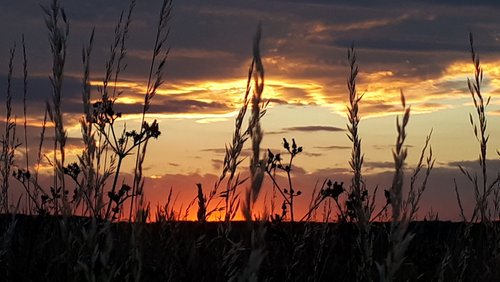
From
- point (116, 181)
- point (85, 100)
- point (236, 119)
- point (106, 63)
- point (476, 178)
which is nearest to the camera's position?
point (85, 100)

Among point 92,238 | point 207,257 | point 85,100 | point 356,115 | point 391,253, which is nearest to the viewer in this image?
point 391,253

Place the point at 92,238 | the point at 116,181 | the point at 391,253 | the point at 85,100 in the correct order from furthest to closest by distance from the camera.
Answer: the point at 116,181
the point at 85,100
the point at 92,238
the point at 391,253

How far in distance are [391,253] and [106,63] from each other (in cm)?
240

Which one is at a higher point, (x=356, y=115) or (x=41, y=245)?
(x=356, y=115)

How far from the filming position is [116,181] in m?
4.78

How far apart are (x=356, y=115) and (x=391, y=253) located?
1.25 meters

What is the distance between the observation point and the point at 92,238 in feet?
5.66

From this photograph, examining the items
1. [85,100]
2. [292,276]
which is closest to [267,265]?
[292,276]

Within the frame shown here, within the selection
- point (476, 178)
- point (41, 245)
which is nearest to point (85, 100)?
point (41, 245)

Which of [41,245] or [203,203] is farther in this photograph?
[41,245]

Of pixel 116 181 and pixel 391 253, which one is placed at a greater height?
pixel 116 181

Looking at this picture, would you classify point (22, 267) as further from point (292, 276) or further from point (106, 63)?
point (292, 276)

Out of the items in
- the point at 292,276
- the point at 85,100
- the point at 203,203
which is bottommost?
the point at 292,276

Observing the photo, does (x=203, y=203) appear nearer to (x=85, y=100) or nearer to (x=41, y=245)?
(x=41, y=245)
